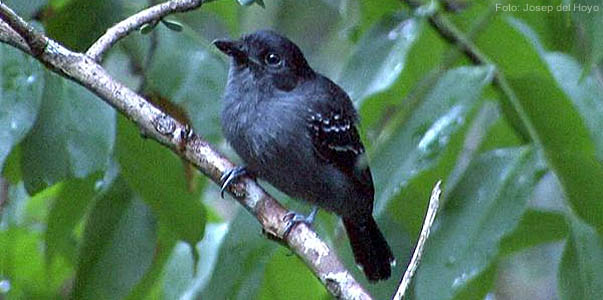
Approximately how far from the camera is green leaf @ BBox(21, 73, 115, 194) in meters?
3.43

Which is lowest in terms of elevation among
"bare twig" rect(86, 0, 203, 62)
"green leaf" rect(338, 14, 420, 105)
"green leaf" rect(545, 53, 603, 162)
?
"green leaf" rect(338, 14, 420, 105)

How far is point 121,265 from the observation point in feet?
12.7

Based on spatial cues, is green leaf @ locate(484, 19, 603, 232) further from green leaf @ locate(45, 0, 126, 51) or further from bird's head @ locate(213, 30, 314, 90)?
green leaf @ locate(45, 0, 126, 51)

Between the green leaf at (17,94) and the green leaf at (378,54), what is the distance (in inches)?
37.1

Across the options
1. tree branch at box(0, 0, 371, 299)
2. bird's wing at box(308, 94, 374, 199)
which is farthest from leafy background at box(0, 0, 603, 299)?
tree branch at box(0, 0, 371, 299)

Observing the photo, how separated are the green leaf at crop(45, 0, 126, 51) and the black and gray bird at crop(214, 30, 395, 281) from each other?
383 mm

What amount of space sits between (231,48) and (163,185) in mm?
732

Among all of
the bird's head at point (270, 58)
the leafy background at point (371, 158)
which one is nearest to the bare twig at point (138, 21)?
the leafy background at point (371, 158)

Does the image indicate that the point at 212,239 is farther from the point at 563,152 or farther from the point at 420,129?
the point at 563,152

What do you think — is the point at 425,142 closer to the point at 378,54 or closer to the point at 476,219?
the point at 476,219

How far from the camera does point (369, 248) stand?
4.09 meters

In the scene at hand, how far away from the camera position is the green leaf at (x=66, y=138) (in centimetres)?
343

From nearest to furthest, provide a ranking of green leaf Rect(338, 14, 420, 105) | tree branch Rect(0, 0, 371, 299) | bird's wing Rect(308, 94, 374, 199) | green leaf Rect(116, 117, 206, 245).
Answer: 1. tree branch Rect(0, 0, 371, 299)
2. green leaf Rect(116, 117, 206, 245)
3. green leaf Rect(338, 14, 420, 105)
4. bird's wing Rect(308, 94, 374, 199)

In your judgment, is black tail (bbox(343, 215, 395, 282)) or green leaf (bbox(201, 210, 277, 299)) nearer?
green leaf (bbox(201, 210, 277, 299))
